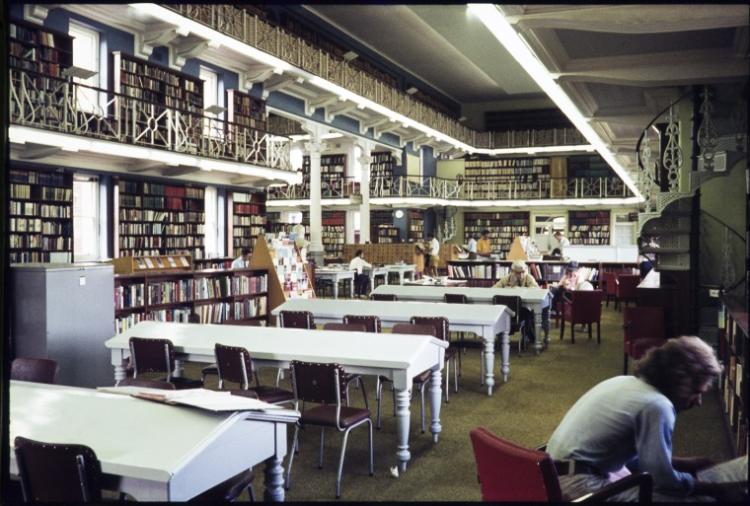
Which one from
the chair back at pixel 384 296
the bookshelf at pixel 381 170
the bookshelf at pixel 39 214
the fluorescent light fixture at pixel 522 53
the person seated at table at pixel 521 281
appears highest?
the bookshelf at pixel 381 170

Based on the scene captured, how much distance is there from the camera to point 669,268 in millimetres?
7727

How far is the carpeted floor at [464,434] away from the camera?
12.5ft

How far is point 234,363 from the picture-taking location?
431 centimetres

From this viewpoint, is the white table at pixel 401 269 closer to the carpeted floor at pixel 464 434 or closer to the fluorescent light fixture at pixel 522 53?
the fluorescent light fixture at pixel 522 53

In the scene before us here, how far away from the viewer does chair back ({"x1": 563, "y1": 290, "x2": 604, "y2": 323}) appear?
878cm

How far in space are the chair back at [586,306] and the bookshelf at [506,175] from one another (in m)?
15.1

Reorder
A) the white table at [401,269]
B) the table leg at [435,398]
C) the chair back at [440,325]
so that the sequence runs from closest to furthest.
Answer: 1. the table leg at [435,398]
2. the chair back at [440,325]
3. the white table at [401,269]

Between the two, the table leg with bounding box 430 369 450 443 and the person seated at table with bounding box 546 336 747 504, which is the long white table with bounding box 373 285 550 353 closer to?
the table leg with bounding box 430 369 450 443

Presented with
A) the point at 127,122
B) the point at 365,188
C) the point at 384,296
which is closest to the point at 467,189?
the point at 365,188

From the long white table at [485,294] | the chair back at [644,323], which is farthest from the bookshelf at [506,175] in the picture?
the chair back at [644,323]

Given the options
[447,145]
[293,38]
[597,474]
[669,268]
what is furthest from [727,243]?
[447,145]

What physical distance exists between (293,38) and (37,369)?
1040 cm

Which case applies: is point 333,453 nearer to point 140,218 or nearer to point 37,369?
point 37,369

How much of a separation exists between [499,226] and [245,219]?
1288 cm
